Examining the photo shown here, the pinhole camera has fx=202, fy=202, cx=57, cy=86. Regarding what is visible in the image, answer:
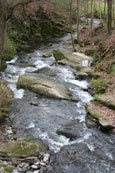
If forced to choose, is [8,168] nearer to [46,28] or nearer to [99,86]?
[99,86]

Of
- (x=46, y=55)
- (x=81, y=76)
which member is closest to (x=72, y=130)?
(x=81, y=76)

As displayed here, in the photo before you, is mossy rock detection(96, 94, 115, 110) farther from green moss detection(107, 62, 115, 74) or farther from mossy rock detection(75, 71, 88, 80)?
mossy rock detection(75, 71, 88, 80)

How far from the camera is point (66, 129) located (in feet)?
29.9

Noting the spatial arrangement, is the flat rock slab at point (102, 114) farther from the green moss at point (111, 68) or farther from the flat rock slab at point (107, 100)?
the green moss at point (111, 68)

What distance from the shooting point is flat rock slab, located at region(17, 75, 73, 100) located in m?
12.2

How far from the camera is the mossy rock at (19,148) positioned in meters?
6.99

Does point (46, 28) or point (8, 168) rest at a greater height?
point (8, 168)

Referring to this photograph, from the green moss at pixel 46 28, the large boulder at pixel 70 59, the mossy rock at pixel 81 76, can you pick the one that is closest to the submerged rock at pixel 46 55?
the large boulder at pixel 70 59

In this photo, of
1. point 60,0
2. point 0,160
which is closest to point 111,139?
point 0,160

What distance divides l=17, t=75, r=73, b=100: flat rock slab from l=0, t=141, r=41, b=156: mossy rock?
5014mm

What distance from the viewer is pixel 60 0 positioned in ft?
88.4

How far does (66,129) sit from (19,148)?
2642 mm

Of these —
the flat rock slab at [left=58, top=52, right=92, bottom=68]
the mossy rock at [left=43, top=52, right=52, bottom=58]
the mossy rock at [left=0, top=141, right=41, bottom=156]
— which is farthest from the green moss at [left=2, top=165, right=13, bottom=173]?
the mossy rock at [left=43, top=52, right=52, bottom=58]

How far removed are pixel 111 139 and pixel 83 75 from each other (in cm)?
738
